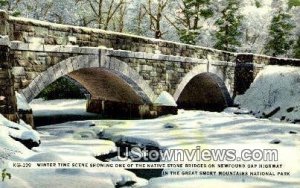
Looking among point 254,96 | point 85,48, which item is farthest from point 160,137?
point 254,96

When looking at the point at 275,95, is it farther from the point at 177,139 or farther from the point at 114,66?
the point at 177,139

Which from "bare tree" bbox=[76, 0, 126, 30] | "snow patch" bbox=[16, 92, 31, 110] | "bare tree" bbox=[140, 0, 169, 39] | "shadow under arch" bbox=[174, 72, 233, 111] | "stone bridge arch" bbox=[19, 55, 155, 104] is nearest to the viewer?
"snow patch" bbox=[16, 92, 31, 110]

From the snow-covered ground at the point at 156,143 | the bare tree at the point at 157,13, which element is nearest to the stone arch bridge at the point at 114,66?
the snow-covered ground at the point at 156,143

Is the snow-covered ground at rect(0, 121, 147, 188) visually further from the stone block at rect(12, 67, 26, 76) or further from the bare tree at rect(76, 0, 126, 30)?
the bare tree at rect(76, 0, 126, 30)

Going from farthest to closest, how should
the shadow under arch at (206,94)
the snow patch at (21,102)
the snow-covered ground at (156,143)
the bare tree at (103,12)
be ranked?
the bare tree at (103,12) < the shadow under arch at (206,94) < the snow patch at (21,102) < the snow-covered ground at (156,143)

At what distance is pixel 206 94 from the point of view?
57.7ft

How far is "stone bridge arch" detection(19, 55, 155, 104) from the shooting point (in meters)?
8.74

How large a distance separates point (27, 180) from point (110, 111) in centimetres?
937

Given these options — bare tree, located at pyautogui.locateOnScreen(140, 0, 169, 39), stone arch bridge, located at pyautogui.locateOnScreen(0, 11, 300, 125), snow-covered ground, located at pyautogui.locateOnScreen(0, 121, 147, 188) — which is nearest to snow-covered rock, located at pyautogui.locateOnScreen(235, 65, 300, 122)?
stone arch bridge, located at pyautogui.locateOnScreen(0, 11, 300, 125)

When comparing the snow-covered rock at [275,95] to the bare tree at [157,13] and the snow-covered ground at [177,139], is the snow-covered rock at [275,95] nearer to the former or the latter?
the snow-covered ground at [177,139]

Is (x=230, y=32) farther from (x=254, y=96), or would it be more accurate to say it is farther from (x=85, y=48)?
(x=85, y=48)

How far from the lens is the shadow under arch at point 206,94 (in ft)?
53.8

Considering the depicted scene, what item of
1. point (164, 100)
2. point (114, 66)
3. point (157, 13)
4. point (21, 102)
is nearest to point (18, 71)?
point (21, 102)

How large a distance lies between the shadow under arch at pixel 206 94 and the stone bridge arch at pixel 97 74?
398cm
